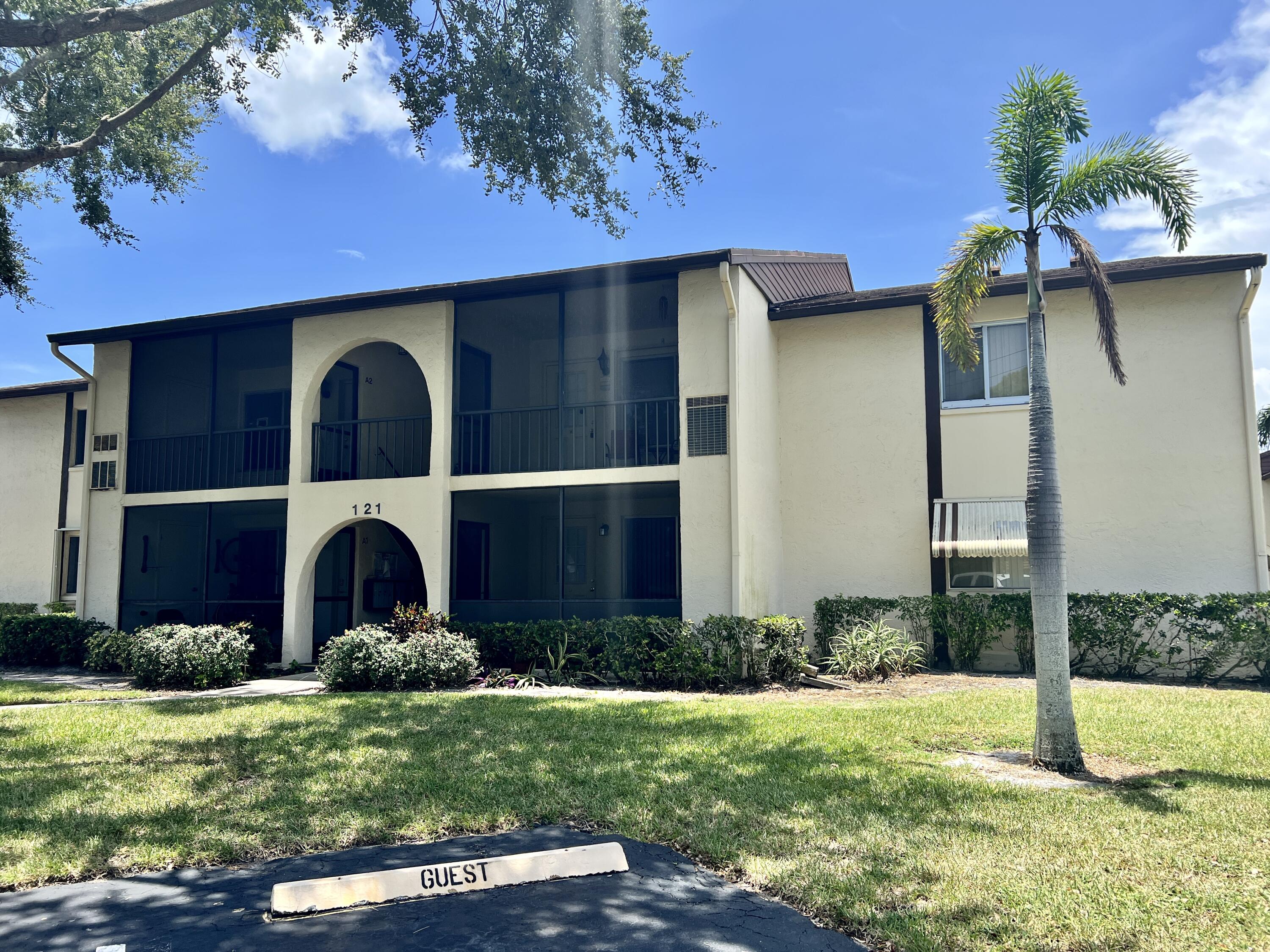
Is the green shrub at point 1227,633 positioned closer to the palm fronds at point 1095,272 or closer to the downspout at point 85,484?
the palm fronds at point 1095,272

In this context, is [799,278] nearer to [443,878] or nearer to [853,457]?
[853,457]

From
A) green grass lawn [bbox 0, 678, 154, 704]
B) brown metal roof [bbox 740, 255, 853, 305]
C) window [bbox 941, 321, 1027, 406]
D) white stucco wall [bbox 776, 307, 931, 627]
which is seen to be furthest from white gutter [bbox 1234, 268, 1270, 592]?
green grass lawn [bbox 0, 678, 154, 704]

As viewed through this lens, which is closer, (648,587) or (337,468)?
(337,468)

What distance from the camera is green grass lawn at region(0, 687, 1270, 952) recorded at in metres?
4.61

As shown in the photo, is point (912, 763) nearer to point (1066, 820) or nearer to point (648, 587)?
point (1066, 820)

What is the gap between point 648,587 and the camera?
17703 mm

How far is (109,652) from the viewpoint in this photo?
48.6ft

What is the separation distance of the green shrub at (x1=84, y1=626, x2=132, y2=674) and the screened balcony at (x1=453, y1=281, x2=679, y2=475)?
593 centimetres

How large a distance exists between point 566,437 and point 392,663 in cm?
592

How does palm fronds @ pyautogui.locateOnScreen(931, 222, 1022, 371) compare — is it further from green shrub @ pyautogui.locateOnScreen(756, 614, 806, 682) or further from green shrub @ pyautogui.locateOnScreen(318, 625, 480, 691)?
green shrub @ pyautogui.locateOnScreen(318, 625, 480, 691)

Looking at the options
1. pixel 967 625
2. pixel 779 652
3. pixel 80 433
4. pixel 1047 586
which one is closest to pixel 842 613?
pixel 967 625

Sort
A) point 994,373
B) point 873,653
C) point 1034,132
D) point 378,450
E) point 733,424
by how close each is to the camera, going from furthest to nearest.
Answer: point 378,450 < point 994,373 < point 873,653 < point 733,424 < point 1034,132

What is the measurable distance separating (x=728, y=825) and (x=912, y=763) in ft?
7.90

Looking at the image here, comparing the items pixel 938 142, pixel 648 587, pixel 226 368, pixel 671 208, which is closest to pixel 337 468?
pixel 226 368
